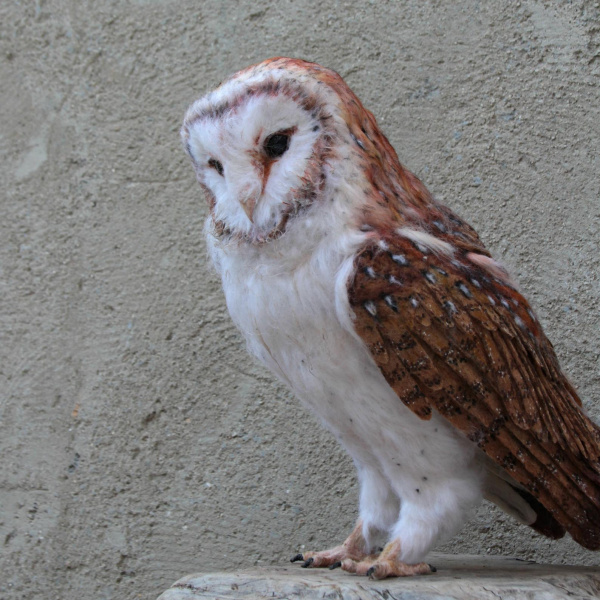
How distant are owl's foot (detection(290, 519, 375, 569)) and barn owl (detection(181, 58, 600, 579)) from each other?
0.10 metres

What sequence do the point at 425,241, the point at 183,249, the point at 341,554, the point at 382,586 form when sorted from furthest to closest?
the point at 183,249, the point at 341,554, the point at 425,241, the point at 382,586

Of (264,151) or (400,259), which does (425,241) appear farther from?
(264,151)

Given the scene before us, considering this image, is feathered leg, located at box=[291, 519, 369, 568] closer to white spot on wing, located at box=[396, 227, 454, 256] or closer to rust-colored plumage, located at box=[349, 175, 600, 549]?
rust-colored plumage, located at box=[349, 175, 600, 549]

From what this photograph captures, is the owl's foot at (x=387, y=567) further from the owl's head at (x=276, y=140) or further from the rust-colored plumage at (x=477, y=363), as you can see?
the owl's head at (x=276, y=140)

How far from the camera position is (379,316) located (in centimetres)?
133

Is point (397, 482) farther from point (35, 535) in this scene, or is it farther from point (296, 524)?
point (35, 535)

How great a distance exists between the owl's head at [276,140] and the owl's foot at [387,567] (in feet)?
1.78

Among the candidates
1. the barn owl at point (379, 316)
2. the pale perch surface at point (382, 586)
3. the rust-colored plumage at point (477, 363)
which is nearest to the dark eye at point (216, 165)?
the barn owl at point (379, 316)

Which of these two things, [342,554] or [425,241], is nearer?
[425,241]

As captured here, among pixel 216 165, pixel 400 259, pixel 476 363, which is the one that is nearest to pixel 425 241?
pixel 400 259

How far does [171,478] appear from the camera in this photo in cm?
224

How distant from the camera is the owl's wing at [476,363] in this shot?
4.39 ft

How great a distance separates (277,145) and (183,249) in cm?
96

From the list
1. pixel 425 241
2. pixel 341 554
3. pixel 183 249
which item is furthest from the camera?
pixel 183 249
